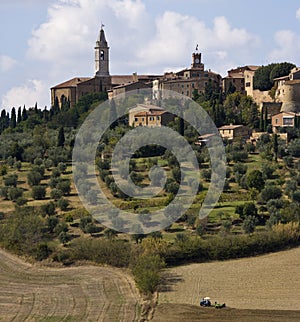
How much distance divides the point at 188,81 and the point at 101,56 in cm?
1462

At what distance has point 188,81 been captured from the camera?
76.9m

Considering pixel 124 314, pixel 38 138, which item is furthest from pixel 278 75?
pixel 124 314

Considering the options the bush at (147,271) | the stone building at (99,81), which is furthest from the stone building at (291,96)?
the bush at (147,271)

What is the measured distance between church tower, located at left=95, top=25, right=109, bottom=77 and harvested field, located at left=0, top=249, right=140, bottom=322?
51.1m

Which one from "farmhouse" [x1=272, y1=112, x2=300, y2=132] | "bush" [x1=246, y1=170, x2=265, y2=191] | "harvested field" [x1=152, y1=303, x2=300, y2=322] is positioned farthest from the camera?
"farmhouse" [x1=272, y1=112, x2=300, y2=132]

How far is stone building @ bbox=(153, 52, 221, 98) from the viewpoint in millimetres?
76438

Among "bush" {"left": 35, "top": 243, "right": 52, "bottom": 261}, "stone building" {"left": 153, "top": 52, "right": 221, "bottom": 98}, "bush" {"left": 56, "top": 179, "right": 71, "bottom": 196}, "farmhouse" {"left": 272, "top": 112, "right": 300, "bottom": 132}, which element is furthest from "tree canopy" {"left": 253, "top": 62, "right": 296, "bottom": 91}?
"bush" {"left": 35, "top": 243, "right": 52, "bottom": 261}

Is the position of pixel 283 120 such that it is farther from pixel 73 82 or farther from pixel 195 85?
pixel 73 82

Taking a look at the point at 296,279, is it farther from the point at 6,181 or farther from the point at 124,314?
the point at 6,181

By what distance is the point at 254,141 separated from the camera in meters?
61.0

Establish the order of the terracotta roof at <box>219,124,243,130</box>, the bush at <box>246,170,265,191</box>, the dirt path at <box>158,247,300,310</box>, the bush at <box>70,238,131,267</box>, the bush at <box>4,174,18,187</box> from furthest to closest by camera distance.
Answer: the terracotta roof at <box>219,124,243,130</box>
the bush at <box>4,174,18,187</box>
the bush at <box>246,170,265,191</box>
the bush at <box>70,238,131,267</box>
the dirt path at <box>158,247,300,310</box>

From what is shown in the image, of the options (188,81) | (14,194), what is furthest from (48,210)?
(188,81)

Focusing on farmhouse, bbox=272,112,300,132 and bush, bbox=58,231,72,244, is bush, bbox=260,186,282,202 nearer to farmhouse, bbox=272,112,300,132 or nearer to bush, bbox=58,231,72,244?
bush, bbox=58,231,72,244

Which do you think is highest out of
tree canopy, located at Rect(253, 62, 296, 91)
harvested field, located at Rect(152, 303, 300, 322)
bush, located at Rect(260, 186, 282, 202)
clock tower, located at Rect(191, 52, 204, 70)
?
clock tower, located at Rect(191, 52, 204, 70)
